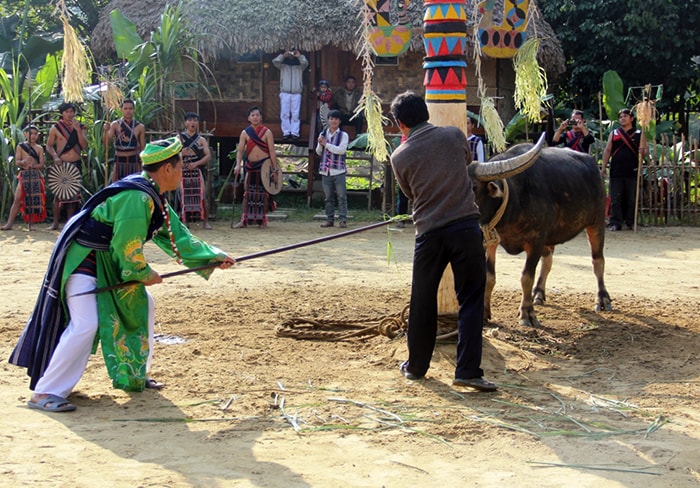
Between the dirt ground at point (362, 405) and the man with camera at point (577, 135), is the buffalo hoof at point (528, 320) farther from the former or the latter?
the man with camera at point (577, 135)

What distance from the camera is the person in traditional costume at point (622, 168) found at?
44.0 ft

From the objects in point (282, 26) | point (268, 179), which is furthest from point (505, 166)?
point (282, 26)

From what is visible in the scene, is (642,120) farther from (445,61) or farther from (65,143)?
(65,143)

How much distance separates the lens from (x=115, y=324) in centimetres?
527

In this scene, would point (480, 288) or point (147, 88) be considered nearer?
Result: point (480, 288)

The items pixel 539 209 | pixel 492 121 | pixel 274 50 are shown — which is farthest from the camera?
pixel 274 50

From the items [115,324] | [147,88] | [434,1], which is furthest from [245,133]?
[115,324]

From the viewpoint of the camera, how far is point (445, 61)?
6.19 m

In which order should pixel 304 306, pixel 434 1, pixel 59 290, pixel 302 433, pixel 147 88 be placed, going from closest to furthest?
pixel 302 433, pixel 59 290, pixel 434 1, pixel 304 306, pixel 147 88

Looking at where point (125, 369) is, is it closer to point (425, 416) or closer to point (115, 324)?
point (115, 324)

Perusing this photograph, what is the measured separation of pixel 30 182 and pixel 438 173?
9.62m

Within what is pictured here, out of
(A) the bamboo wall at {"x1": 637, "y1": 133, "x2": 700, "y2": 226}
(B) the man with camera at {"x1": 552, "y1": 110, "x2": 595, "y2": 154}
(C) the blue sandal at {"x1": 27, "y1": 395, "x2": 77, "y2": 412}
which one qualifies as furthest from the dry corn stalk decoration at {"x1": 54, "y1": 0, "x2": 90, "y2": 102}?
(A) the bamboo wall at {"x1": 637, "y1": 133, "x2": 700, "y2": 226}

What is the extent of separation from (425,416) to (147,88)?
1078 cm

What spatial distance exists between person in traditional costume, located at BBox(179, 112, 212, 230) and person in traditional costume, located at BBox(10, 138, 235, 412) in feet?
27.0
